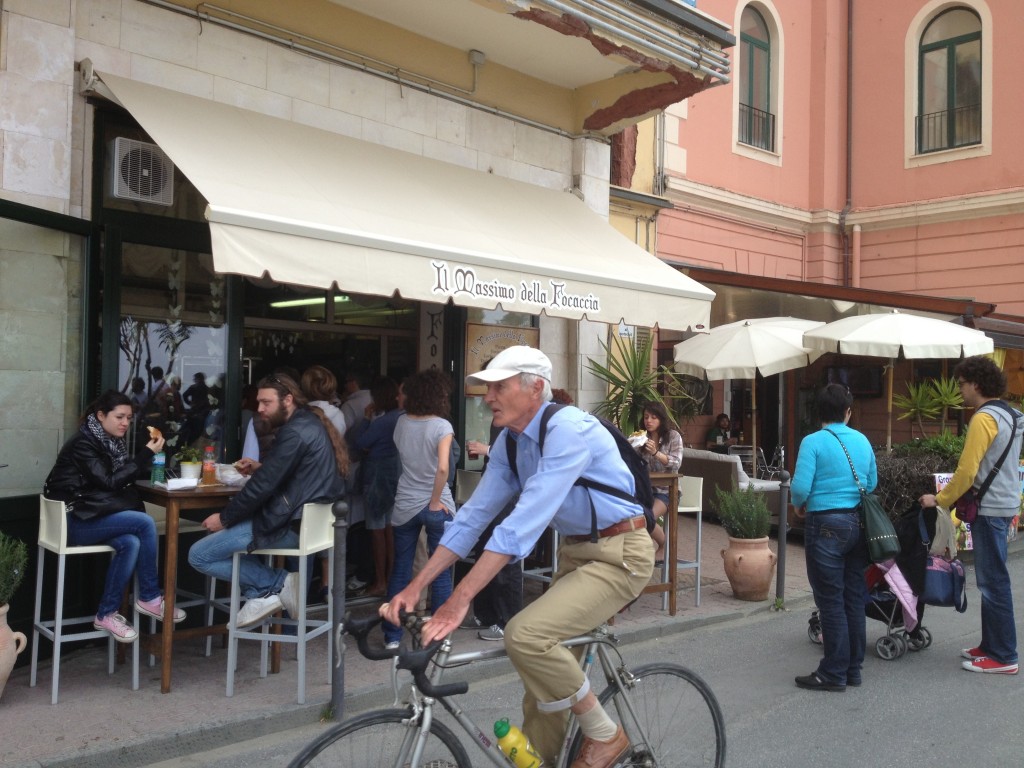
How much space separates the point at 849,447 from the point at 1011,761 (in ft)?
5.87

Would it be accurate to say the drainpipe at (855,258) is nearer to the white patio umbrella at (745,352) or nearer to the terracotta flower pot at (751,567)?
the white patio umbrella at (745,352)

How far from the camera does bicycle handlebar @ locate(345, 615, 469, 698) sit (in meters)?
2.74

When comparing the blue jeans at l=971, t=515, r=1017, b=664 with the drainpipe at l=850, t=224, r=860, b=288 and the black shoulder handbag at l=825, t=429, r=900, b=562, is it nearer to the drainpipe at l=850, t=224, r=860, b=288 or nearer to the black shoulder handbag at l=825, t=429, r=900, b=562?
the black shoulder handbag at l=825, t=429, r=900, b=562

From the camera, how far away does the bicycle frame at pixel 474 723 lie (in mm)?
2818

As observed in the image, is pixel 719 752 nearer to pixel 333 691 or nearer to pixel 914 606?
pixel 333 691

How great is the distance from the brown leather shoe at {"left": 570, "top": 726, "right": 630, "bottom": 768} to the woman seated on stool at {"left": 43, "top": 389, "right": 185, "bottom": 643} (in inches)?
116

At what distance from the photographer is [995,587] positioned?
5.80 metres

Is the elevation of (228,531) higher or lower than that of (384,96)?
lower

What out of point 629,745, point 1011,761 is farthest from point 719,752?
point 1011,761

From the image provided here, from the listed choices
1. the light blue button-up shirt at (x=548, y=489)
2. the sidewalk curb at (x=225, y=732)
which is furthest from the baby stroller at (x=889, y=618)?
the light blue button-up shirt at (x=548, y=489)

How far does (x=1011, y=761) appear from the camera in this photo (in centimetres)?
450

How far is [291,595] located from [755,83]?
1297cm

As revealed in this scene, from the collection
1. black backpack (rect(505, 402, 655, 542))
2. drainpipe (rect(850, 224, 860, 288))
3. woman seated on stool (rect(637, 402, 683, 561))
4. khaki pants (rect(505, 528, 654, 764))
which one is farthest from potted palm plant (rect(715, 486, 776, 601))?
drainpipe (rect(850, 224, 860, 288))

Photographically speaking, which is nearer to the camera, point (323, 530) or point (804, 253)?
point (323, 530)
